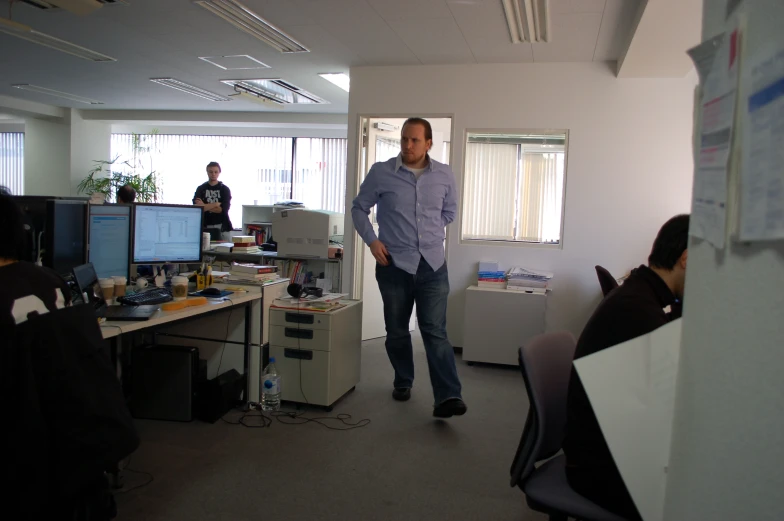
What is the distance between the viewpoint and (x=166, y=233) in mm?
3180

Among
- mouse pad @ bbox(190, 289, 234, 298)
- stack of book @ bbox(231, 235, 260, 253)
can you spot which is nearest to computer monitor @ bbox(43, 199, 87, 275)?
mouse pad @ bbox(190, 289, 234, 298)

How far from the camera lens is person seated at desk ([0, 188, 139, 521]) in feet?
4.22

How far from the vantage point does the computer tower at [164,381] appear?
3.19 meters

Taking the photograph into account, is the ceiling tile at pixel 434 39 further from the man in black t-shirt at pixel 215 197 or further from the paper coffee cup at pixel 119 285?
the man in black t-shirt at pixel 215 197

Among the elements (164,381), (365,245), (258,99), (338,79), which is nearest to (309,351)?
(164,381)

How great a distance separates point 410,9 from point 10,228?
10.0 feet

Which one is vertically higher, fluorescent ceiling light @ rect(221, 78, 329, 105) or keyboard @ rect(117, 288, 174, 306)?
fluorescent ceiling light @ rect(221, 78, 329, 105)

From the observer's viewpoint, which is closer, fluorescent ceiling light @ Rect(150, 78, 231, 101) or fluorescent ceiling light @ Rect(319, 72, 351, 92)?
fluorescent ceiling light @ Rect(319, 72, 351, 92)

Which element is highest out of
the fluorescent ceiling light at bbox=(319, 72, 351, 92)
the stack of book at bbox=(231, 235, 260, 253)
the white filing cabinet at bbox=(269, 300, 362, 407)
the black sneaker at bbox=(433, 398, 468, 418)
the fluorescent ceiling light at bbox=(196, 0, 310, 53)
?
the fluorescent ceiling light at bbox=(319, 72, 351, 92)

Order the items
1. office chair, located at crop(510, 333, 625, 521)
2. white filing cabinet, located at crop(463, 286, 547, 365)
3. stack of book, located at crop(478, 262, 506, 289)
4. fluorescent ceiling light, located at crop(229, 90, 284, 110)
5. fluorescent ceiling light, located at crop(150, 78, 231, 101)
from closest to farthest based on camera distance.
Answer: office chair, located at crop(510, 333, 625, 521), white filing cabinet, located at crop(463, 286, 547, 365), stack of book, located at crop(478, 262, 506, 289), fluorescent ceiling light, located at crop(229, 90, 284, 110), fluorescent ceiling light, located at crop(150, 78, 231, 101)

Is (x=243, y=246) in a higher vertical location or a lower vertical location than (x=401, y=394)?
higher

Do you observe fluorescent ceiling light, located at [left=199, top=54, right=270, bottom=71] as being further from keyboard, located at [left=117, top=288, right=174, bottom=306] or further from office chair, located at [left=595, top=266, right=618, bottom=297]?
office chair, located at [left=595, top=266, right=618, bottom=297]

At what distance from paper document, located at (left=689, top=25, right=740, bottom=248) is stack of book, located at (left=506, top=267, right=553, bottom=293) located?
4.03m

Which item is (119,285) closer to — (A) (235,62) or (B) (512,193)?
(B) (512,193)
